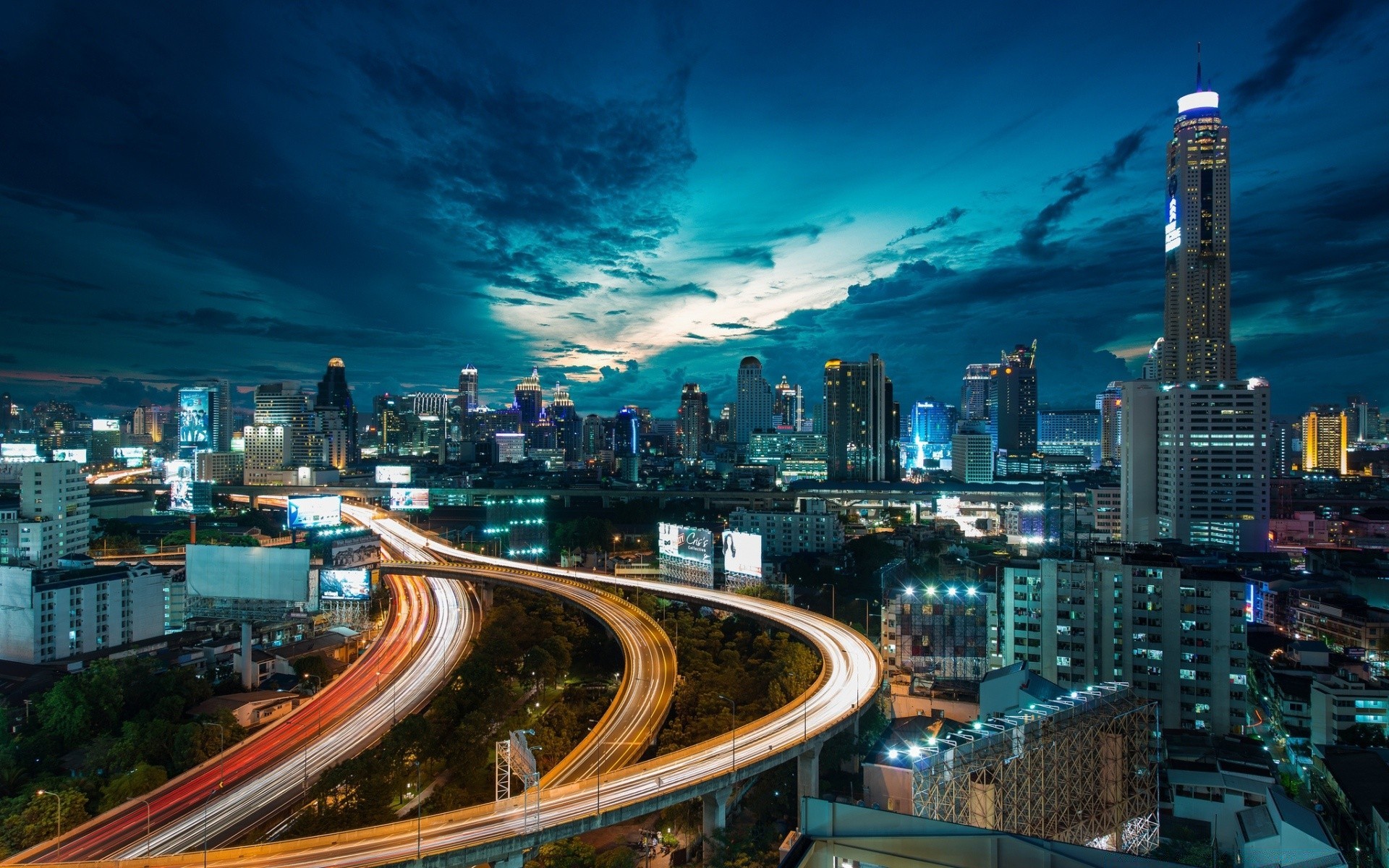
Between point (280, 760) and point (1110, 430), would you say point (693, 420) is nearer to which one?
point (1110, 430)

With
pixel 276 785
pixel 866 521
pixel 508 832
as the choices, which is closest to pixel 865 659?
pixel 508 832

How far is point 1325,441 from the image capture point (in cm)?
7481

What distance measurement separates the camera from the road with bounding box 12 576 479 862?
→ 453 inches

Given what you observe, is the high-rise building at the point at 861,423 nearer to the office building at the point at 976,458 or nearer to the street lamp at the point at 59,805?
the office building at the point at 976,458

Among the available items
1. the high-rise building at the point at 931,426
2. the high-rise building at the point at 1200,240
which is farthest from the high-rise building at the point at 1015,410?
the high-rise building at the point at 1200,240

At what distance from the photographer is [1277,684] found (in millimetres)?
17047

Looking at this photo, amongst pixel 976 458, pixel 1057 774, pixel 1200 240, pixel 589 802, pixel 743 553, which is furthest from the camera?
pixel 976 458

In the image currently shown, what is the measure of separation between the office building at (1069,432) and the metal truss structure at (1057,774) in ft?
387

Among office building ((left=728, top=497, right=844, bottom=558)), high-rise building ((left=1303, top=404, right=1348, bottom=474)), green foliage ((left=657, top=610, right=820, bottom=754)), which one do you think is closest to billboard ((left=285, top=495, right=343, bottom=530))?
green foliage ((left=657, top=610, right=820, bottom=754))

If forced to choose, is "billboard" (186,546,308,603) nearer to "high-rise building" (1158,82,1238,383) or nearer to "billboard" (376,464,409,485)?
"billboard" (376,464,409,485)

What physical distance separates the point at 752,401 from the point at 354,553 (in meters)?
98.5

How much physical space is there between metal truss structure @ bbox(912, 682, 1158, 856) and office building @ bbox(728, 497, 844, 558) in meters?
26.0

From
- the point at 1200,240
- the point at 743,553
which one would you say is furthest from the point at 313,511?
the point at 1200,240

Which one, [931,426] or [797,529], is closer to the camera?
[797,529]
